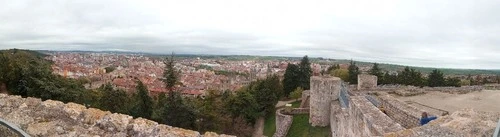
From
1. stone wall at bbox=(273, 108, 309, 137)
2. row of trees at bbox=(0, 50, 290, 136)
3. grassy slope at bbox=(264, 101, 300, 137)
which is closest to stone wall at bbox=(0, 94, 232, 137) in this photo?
row of trees at bbox=(0, 50, 290, 136)

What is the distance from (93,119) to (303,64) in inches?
1476

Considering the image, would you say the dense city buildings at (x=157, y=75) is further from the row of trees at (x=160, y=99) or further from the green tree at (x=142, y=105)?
the row of trees at (x=160, y=99)

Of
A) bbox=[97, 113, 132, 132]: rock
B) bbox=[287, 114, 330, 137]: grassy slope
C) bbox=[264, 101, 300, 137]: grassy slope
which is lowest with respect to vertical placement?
bbox=[264, 101, 300, 137]: grassy slope

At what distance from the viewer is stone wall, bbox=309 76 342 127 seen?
78.5ft

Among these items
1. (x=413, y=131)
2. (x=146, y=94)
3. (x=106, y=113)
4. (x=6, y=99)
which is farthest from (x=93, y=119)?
(x=146, y=94)

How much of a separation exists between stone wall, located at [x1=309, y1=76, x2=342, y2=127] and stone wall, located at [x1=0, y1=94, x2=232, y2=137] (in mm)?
21254

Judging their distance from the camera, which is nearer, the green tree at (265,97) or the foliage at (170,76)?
the foliage at (170,76)

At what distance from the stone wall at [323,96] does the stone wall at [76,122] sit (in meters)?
21.3

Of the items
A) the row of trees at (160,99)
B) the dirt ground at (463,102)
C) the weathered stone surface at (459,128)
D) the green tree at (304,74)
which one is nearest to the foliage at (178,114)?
the row of trees at (160,99)

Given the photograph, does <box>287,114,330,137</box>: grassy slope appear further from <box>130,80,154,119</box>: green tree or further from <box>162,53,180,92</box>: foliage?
<box>130,80,154,119</box>: green tree

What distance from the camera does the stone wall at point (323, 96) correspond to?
23.9 metres

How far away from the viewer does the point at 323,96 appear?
24.2 meters

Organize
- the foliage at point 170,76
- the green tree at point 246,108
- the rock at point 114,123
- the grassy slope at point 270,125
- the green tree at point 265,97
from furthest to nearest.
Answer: the green tree at point 265,97 → the green tree at point 246,108 → the grassy slope at point 270,125 → the foliage at point 170,76 → the rock at point 114,123

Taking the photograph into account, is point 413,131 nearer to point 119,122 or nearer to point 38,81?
point 119,122
